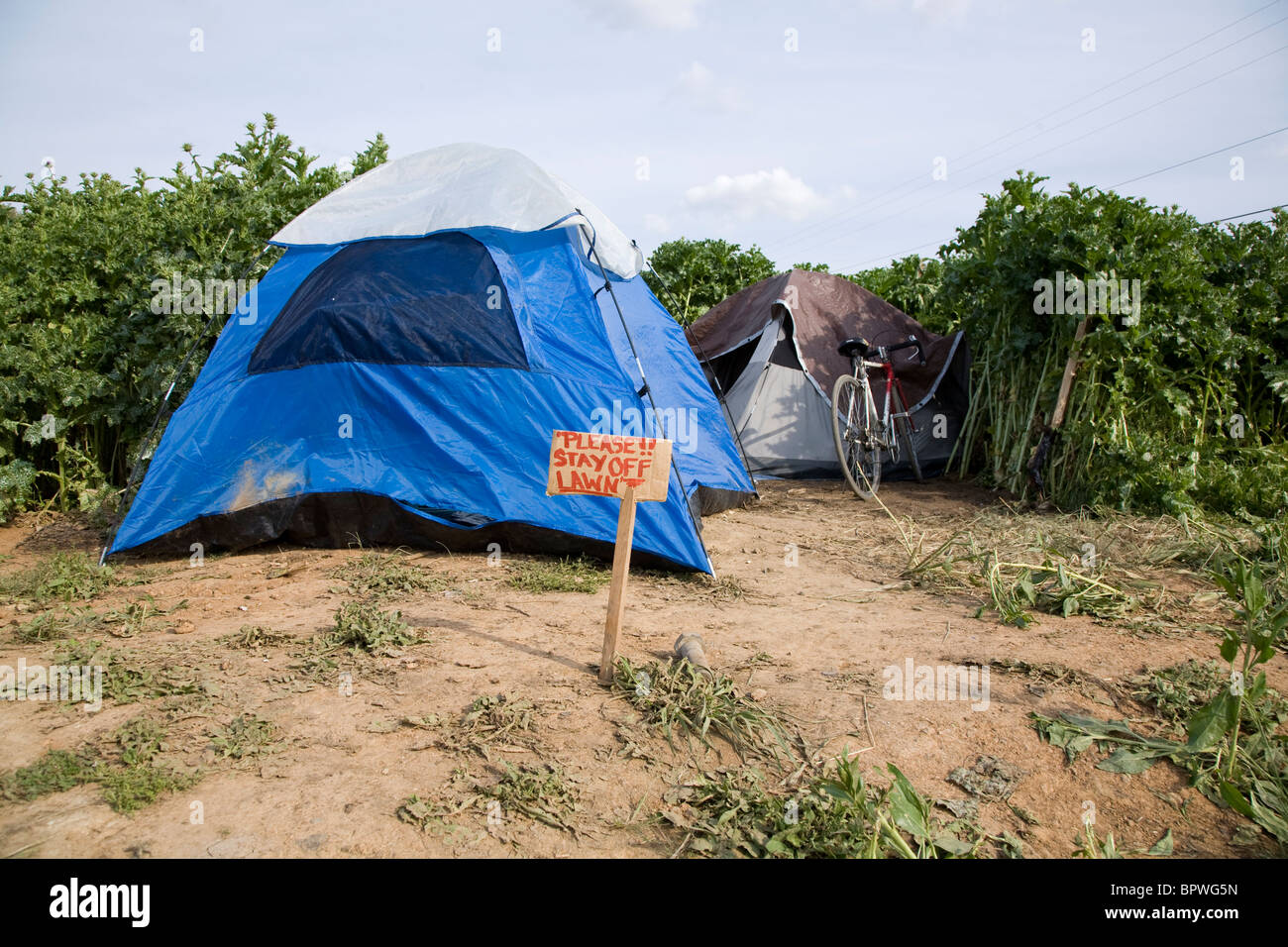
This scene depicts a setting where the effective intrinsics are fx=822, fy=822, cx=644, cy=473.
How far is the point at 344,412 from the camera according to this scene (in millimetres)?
5195

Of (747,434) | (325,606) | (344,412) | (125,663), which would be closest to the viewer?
Answer: (125,663)

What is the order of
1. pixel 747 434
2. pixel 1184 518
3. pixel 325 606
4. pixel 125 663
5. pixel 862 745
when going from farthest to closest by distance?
pixel 747 434 < pixel 1184 518 < pixel 325 606 < pixel 125 663 < pixel 862 745

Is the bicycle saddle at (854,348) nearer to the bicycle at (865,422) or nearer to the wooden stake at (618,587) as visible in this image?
the bicycle at (865,422)

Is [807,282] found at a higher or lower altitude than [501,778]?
higher

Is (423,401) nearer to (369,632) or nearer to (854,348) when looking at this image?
(369,632)

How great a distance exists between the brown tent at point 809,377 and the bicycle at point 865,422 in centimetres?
46

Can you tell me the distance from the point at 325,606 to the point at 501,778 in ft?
6.48

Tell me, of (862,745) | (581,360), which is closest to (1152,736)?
(862,745)

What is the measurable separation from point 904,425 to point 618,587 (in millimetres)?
6197

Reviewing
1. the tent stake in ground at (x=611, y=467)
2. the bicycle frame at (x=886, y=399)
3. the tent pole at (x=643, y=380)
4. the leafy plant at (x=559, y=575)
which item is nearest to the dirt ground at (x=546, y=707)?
the leafy plant at (x=559, y=575)

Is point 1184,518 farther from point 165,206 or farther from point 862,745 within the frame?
point 165,206

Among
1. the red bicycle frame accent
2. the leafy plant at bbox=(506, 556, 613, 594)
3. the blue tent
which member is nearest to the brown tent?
the red bicycle frame accent

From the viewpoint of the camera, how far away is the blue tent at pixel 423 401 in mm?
5086
